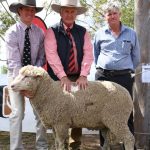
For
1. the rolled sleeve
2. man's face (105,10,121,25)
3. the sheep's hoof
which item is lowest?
the sheep's hoof

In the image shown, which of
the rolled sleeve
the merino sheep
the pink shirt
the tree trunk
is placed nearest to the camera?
the merino sheep

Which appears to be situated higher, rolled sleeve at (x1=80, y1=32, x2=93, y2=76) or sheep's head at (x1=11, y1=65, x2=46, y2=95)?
rolled sleeve at (x1=80, y1=32, x2=93, y2=76)

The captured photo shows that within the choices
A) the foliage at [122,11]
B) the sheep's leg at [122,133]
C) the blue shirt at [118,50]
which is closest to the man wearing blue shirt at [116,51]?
the blue shirt at [118,50]

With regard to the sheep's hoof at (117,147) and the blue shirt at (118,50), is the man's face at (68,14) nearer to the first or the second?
the blue shirt at (118,50)

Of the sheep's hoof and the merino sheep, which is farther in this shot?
the sheep's hoof

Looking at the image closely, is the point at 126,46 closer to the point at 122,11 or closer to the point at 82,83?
the point at 82,83

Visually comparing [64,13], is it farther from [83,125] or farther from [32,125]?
[32,125]

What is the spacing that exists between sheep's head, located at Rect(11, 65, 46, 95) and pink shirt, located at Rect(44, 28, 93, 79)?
256 mm

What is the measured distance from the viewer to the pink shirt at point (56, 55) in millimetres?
5102

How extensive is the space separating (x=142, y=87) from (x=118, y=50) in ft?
3.97

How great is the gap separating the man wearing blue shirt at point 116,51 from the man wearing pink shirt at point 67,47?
36 cm

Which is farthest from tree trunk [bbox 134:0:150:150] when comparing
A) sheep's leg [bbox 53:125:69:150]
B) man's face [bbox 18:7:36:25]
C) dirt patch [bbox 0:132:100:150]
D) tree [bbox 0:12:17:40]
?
tree [bbox 0:12:17:40]

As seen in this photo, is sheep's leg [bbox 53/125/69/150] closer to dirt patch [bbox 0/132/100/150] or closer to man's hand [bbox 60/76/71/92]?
man's hand [bbox 60/76/71/92]

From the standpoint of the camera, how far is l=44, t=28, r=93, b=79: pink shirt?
16.7 ft
